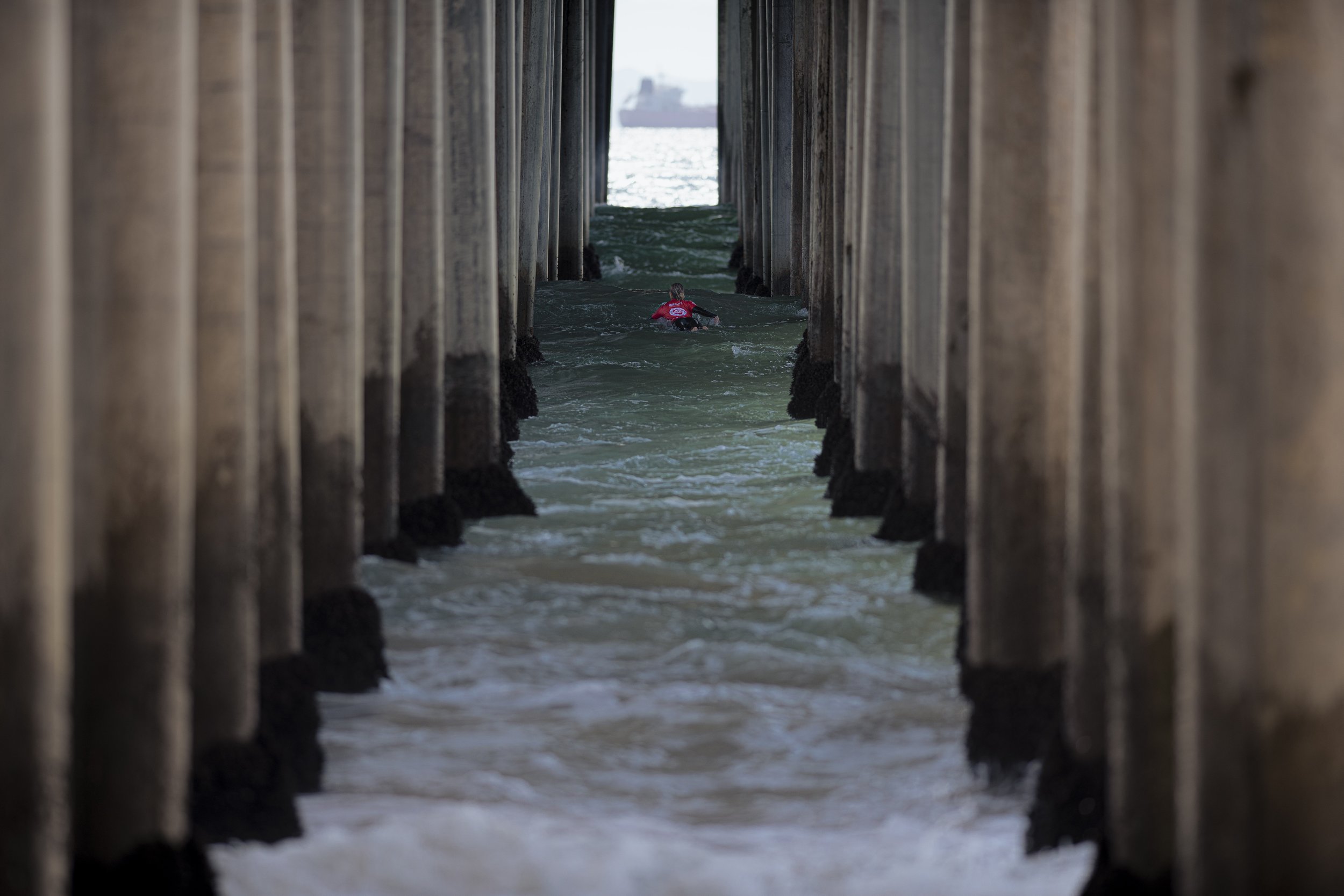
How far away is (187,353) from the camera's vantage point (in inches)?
189

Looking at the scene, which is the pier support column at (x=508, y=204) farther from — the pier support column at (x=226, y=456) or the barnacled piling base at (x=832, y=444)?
the pier support column at (x=226, y=456)

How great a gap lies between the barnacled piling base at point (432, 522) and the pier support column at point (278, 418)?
3.52 meters

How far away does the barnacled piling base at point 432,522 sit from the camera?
1005 cm

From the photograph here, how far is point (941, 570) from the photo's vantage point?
875cm

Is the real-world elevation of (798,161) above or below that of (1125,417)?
above

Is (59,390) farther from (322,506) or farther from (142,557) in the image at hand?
(322,506)

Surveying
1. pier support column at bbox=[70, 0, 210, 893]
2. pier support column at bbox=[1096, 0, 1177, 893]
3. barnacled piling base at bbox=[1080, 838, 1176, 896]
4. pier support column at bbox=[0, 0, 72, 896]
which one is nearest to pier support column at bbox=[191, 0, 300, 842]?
pier support column at bbox=[70, 0, 210, 893]

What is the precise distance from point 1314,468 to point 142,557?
9.37 feet

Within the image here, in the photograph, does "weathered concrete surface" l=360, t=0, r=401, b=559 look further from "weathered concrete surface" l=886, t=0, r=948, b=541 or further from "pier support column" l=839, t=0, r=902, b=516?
"pier support column" l=839, t=0, r=902, b=516

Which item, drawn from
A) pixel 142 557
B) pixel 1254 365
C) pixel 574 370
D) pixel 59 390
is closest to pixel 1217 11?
pixel 1254 365

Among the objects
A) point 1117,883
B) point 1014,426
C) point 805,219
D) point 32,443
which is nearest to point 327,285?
point 1014,426


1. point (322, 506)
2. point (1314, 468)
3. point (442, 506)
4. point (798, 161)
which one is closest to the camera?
point (1314, 468)

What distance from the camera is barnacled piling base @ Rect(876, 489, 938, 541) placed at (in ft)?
32.4

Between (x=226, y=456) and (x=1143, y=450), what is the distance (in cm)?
270
